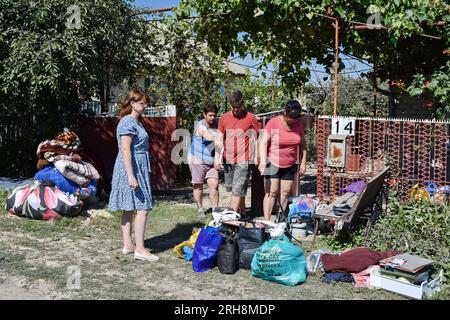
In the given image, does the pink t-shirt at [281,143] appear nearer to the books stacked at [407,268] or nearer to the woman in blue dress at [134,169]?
the woman in blue dress at [134,169]

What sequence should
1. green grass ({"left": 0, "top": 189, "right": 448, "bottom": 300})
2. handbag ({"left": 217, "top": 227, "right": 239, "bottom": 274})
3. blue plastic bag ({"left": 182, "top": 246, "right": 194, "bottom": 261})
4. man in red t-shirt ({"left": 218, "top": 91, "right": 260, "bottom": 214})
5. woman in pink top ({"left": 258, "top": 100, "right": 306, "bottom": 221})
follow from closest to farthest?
green grass ({"left": 0, "top": 189, "right": 448, "bottom": 300})
handbag ({"left": 217, "top": 227, "right": 239, "bottom": 274})
blue plastic bag ({"left": 182, "top": 246, "right": 194, "bottom": 261})
woman in pink top ({"left": 258, "top": 100, "right": 306, "bottom": 221})
man in red t-shirt ({"left": 218, "top": 91, "right": 260, "bottom": 214})

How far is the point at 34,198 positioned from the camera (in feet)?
24.2

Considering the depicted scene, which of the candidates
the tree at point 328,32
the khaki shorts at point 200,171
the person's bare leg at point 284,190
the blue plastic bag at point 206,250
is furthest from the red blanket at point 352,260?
the tree at point 328,32

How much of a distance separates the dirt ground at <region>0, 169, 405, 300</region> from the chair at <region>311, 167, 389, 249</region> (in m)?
0.46

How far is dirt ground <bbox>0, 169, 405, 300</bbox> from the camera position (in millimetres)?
4883

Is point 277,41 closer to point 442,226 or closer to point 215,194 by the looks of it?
point 215,194

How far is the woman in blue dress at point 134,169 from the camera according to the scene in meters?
5.64

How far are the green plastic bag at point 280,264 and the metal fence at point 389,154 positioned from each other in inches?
97.3

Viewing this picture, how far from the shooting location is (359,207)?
19.5 ft

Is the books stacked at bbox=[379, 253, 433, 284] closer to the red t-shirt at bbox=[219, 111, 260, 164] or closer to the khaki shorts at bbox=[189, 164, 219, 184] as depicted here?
the red t-shirt at bbox=[219, 111, 260, 164]

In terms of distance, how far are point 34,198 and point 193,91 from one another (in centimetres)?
470

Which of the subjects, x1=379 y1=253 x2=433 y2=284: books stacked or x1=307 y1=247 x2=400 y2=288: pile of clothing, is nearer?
x1=379 y1=253 x2=433 y2=284: books stacked

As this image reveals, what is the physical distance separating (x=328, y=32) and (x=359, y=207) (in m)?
5.07

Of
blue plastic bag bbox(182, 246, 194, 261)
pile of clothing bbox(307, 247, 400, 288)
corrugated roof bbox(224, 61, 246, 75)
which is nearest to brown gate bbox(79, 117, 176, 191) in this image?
corrugated roof bbox(224, 61, 246, 75)
